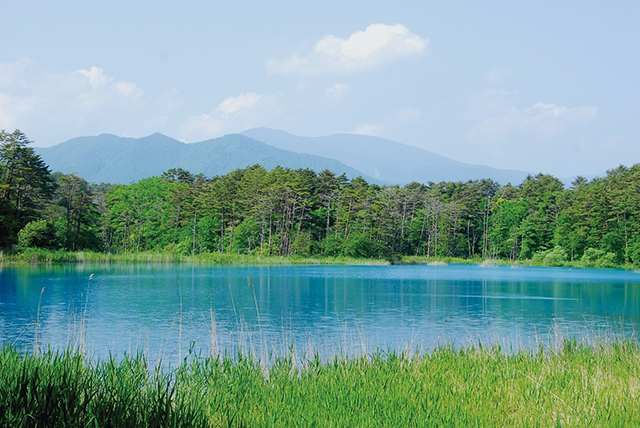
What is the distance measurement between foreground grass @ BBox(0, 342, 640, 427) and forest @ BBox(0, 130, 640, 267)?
4660cm

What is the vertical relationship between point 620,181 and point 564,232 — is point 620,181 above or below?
above

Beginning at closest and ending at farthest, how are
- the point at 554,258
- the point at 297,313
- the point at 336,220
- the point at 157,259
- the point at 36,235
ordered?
the point at 297,313, the point at 36,235, the point at 157,259, the point at 554,258, the point at 336,220

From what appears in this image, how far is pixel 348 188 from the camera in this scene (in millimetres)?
62188

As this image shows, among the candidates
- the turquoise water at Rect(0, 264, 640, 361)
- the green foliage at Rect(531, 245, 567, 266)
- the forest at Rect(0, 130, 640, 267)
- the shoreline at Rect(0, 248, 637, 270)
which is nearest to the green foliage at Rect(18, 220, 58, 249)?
the shoreline at Rect(0, 248, 637, 270)

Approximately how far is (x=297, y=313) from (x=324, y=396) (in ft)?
43.8

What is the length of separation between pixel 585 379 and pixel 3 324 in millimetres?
14580

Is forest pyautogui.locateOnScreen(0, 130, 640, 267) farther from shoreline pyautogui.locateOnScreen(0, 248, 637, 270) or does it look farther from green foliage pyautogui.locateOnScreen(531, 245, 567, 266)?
shoreline pyautogui.locateOnScreen(0, 248, 637, 270)

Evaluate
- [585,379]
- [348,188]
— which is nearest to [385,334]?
[585,379]

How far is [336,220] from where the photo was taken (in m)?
63.9

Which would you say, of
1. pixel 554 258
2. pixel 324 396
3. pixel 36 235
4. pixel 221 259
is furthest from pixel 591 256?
pixel 324 396

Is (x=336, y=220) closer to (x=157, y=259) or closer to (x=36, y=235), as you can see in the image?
(x=157, y=259)

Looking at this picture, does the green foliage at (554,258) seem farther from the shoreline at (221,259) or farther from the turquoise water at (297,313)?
the turquoise water at (297,313)

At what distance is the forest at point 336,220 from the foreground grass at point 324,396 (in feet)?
153

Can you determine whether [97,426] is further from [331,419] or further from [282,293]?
[282,293]
